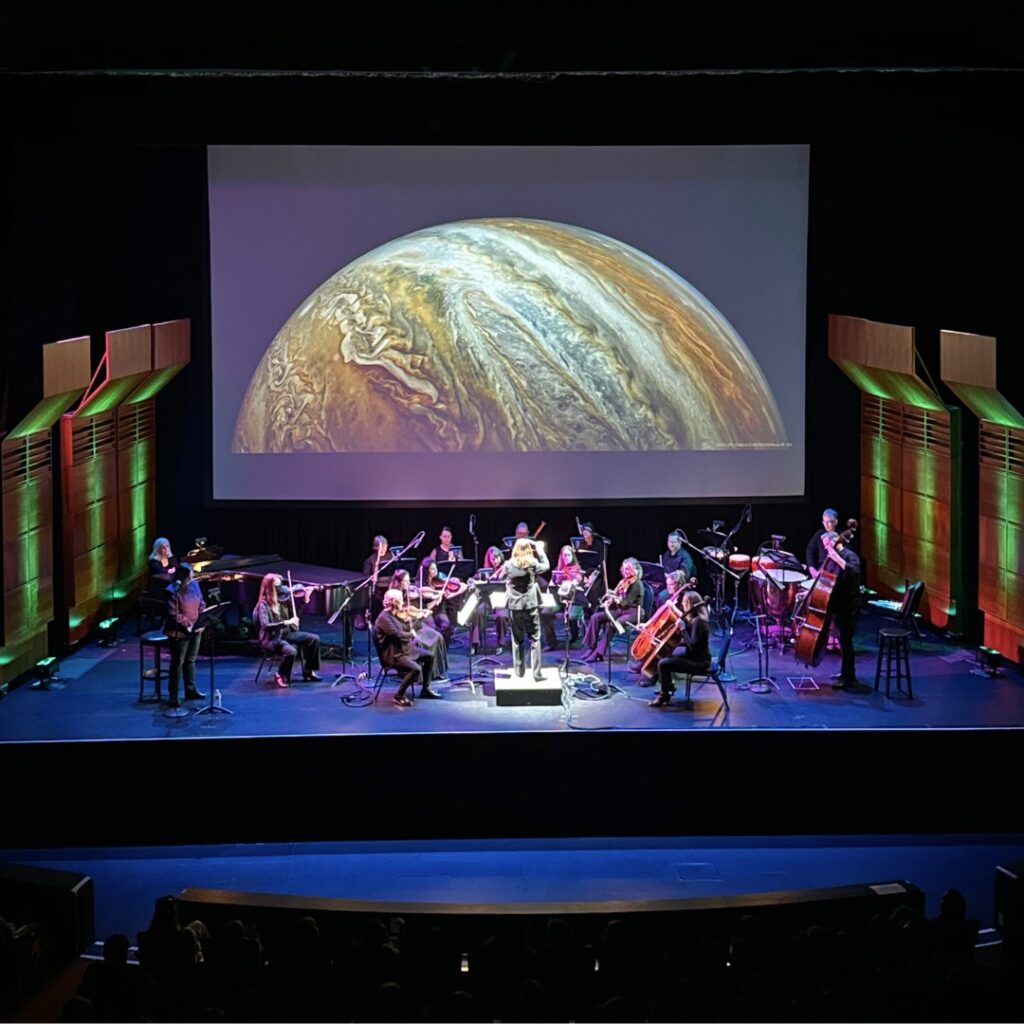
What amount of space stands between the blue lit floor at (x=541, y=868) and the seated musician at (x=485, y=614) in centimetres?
265

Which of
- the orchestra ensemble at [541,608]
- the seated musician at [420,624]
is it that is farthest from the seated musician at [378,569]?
the seated musician at [420,624]

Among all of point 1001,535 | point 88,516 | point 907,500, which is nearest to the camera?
point 1001,535

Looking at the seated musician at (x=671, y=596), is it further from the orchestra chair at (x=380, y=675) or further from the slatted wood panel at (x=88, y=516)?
the slatted wood panel at (x=88, y=516)

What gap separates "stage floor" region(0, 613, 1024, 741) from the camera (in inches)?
475

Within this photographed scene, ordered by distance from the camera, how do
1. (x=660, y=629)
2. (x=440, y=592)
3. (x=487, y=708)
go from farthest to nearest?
(x=440, y=592) → (x=660, y=629) → (x=487, y=708)

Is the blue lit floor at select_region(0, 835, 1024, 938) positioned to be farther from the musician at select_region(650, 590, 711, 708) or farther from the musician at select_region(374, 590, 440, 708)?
the musician at select_region(374, 590, 440, 708)

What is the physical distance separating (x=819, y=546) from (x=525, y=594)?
358cm

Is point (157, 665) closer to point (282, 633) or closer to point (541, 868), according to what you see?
point (282, 633)

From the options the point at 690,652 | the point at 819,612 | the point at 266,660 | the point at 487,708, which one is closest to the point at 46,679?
the point at 266,660

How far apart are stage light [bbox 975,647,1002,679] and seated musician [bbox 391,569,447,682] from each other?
4.64 m

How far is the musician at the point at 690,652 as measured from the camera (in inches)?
490

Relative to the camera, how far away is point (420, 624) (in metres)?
13.2

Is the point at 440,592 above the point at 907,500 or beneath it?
beneath

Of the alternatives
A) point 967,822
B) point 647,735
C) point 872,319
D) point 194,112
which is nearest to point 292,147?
point 194,112
